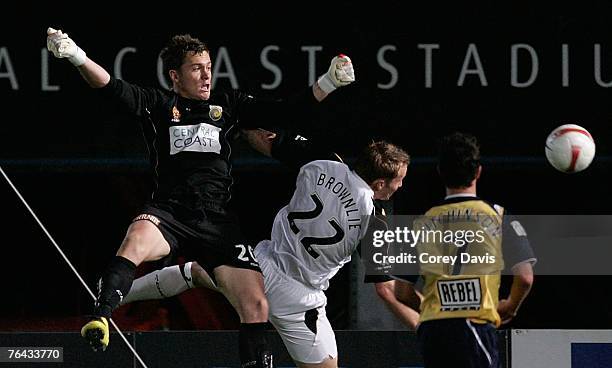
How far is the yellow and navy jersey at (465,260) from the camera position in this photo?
23.2 feet

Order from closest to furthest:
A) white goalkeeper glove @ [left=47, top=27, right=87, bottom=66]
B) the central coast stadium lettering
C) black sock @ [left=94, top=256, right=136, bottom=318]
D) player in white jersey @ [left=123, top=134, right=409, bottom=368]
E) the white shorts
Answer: black sock @ [left=94, top=256, right=136, bottom=318]
white goalkeeper glove @ [left=47, top=27, right=87, bottom=66]
player in white jersey @ [left=123, top=134, right=409, bottom=368]
the white shorts
the central coast stadium lettering

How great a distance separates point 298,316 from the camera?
8.77 m

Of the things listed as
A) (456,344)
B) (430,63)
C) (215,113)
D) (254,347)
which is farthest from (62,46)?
(430,63)

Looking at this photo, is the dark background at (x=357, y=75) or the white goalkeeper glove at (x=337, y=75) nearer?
the white goalkeeper glove at (x=337, y=75)

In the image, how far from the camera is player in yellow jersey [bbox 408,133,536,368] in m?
7.07

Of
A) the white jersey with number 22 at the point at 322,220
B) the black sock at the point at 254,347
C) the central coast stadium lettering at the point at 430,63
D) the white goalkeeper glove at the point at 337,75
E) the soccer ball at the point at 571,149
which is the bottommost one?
the black sock at the point at 254,347

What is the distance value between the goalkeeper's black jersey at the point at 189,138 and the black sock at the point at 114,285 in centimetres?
52

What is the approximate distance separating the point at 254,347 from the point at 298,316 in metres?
0.49

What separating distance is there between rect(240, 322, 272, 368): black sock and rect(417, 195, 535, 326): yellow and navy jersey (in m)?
1.42

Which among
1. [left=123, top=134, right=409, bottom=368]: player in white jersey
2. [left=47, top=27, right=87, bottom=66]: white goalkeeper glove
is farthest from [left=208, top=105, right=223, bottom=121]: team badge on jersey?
[left=47, top=27, right=87, bottom=66]: white goalkeeper glove

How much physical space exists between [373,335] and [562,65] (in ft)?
6.72

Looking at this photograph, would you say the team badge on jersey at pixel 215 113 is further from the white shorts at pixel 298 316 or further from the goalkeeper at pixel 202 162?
the white shorts at pixel 298 316

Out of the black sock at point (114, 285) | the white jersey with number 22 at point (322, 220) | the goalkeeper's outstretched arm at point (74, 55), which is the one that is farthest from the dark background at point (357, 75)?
the black sock at point (114, 285)

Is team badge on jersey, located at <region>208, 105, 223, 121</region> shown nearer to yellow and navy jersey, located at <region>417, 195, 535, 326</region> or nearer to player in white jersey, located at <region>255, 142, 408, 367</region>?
player in white jersey, located at <region>255, 142, 408, 367</region>
